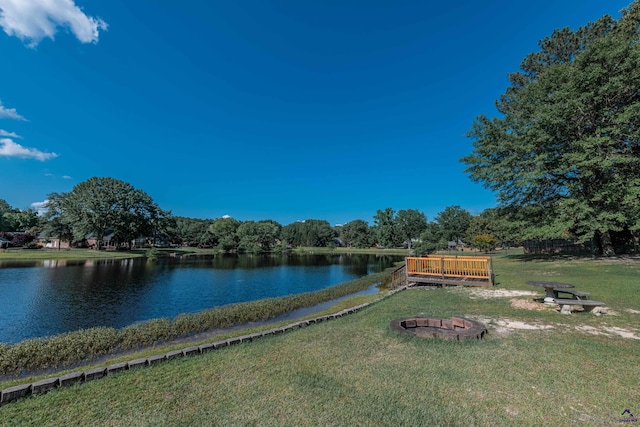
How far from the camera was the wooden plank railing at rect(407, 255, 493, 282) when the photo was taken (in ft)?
43.2

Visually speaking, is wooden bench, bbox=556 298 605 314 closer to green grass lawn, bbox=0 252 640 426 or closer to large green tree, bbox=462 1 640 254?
green grass lawn, bbox=0 252 640 426

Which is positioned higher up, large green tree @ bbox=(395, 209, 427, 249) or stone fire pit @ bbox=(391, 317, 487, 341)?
large green tree @ bbox=(395, 209, 427, 249)

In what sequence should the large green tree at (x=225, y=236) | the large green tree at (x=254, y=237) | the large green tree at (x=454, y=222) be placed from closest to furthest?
1. the large green tree at (x=225, y=236)
2. the large green tree at (x=254, y=237)
3. the large green tree at (x=454, y=222)

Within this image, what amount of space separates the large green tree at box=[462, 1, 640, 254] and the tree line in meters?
16.5

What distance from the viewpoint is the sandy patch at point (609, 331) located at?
588 centimetres

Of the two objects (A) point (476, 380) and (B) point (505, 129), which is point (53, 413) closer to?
(A) point (476, 380)

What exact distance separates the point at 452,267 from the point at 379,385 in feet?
36.3

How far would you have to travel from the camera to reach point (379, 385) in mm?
4215

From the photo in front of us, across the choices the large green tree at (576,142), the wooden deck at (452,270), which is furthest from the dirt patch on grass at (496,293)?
the large green tree at (576,142)

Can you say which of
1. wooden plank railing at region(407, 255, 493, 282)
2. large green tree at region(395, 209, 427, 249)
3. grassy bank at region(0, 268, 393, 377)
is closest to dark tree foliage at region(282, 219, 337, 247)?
large green tree at region(395, 209, 427, 249)

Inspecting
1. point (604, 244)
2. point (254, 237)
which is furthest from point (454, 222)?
point (604, 244)

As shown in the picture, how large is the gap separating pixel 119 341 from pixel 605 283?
18.2 metres

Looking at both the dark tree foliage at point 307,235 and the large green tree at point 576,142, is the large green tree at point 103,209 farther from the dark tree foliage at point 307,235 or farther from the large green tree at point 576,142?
the large green tree at point 576,142

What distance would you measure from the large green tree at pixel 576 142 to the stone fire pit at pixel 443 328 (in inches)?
644
